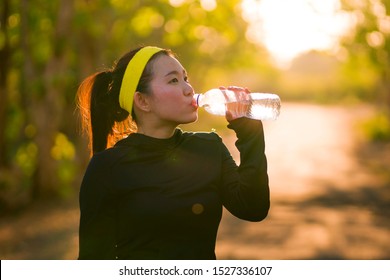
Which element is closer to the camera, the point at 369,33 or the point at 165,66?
the point at 165,66

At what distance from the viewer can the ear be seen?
8.72 feet

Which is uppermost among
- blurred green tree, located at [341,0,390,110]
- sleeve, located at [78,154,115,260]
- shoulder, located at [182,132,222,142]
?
blurred green tree, located at [341,0,390,110]

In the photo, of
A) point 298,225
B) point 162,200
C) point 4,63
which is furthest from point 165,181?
point 4,63

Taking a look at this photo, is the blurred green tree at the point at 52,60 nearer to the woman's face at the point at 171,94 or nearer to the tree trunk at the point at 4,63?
the tree trunk at the point at 4,63

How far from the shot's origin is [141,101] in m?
2.68

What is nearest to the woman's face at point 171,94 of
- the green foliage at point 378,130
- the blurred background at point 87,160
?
the blurred background at point 87,160

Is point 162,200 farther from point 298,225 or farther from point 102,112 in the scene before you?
point 298,225

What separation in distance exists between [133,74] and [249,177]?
0.62 m

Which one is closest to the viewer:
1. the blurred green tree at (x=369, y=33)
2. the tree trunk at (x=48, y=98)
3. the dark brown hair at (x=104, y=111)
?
the dark brown hair at (x=104, y=111)

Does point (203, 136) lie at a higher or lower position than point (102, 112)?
lower

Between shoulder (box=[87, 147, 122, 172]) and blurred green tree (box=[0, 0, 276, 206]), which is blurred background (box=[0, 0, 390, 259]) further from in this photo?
shoulder (box=[87, 147, 122, 172])

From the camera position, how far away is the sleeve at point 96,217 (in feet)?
8.06

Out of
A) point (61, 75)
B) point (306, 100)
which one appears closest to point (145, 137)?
point (61, 75)

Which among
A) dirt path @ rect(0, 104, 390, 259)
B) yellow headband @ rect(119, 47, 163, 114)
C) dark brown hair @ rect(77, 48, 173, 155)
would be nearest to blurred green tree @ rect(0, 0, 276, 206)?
dirt path @ rect(0, 104, 390, 259)
